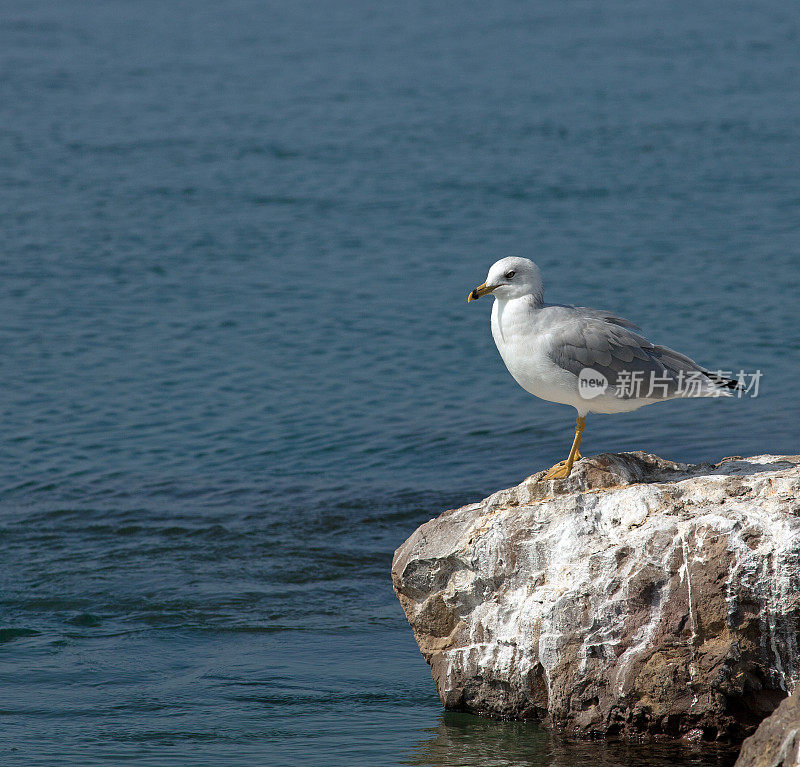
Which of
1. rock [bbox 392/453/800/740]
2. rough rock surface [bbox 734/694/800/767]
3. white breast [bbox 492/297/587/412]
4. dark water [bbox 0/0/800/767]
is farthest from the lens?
dark water [bbox 0/0/800/767]

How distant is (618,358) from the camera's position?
823 centimetres

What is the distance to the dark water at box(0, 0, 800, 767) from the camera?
30.5 feet

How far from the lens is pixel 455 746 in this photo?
7.75 metres

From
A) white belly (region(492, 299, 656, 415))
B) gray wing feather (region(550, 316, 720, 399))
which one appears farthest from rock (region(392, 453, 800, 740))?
gray wing feather (region(550, 316, 720, 399))

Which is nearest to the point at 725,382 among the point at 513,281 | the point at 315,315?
the point at 513,281

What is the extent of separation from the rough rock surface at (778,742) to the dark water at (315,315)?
4.13 ft

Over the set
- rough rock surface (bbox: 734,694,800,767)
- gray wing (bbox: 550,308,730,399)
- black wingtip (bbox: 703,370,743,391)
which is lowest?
rough rock surface (bbox: 734,694,800,767)

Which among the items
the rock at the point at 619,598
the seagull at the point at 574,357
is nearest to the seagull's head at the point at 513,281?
the seagull at the point at 574,357

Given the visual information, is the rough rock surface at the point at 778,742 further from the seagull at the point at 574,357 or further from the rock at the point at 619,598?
the seagull at the point at 574,357

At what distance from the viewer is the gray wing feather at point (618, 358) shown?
8070mm

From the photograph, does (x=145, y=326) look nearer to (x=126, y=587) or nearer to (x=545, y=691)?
(x=126, y=587)

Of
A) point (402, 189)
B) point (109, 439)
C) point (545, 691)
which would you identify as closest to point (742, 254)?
point (402, 189)
